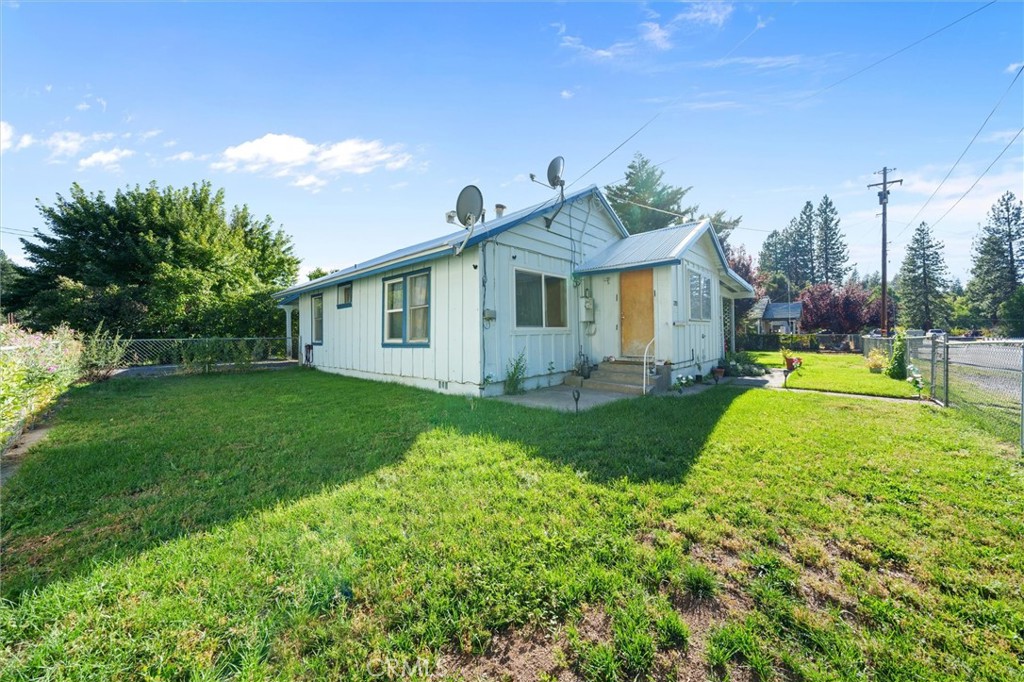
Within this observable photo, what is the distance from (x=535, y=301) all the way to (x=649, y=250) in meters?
2.88

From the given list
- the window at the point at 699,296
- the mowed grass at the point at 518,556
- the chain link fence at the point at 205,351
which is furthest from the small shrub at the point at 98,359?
the window at the point at 699,296

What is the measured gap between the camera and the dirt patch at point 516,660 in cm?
166

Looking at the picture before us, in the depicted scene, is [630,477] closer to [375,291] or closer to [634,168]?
[375,291]

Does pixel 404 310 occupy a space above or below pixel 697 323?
above

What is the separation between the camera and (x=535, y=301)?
8.55 metres

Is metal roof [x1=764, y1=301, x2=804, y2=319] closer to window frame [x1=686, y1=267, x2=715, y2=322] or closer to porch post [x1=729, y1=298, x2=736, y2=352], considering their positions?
porch post [x1=729, y1=298, x2=736, y2=352]

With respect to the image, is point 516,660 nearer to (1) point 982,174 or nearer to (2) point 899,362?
(2) point 899,362

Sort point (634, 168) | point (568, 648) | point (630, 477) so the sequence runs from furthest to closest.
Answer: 1. point (634, 168)
2. point (630, 477)
3. point (568, 648)

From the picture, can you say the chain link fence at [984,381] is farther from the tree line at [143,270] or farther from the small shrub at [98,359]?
the tree line at [143,270]

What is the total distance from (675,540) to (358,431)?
12.7ft

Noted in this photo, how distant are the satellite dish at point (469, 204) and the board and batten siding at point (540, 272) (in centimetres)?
56

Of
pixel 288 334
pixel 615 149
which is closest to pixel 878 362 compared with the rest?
pixel 615 149

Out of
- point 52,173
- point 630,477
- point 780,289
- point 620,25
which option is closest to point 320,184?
point 620,25

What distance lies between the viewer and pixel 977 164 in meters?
11.2
